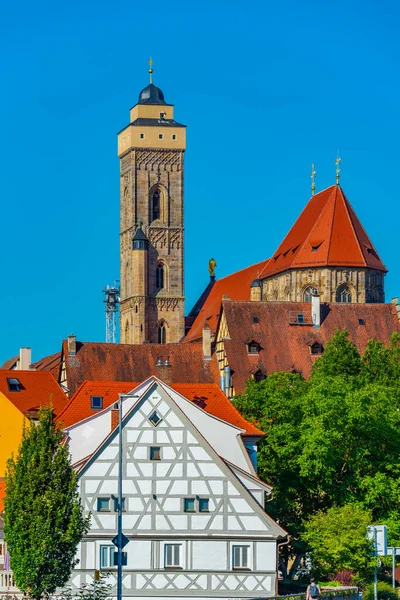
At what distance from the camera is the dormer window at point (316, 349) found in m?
111

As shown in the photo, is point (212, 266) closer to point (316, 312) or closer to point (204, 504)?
point (316, 312)

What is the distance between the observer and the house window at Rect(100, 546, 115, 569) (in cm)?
6347

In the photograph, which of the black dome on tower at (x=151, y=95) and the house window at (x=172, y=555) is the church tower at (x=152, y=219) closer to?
the black dome on tower at (x=151, y=95)

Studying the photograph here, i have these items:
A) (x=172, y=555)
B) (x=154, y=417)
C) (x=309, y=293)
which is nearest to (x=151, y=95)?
(x=309, y=293)

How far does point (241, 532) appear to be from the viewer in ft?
210

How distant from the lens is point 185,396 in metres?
71.4

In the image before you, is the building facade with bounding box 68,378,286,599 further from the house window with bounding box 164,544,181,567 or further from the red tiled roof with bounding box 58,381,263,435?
the red tiled roof with bounding box 58,381,263,435

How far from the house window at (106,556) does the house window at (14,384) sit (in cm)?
2865

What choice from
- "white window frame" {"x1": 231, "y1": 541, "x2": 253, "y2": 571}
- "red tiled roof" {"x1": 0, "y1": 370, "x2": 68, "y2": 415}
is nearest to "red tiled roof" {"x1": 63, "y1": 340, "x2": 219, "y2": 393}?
"red tiled roof" {"x1": 0, "y1": 370, "x2": 68, "y2": 415}

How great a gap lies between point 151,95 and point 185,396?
90.3m

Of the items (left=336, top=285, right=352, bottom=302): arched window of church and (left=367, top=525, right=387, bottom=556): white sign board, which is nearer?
(left=367, top=525, right=387, bottom=556): white sign board

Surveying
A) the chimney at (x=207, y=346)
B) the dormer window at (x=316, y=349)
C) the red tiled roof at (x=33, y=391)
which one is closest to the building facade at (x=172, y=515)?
the red tiled roof at (x=33, y=391)

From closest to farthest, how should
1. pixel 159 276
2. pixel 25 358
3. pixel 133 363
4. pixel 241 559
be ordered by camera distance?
pixel 241 559 → pixel 133 363 → pixel 25 358 → pixel 159 276

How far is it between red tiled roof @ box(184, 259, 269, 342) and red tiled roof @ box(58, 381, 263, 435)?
208 ft
